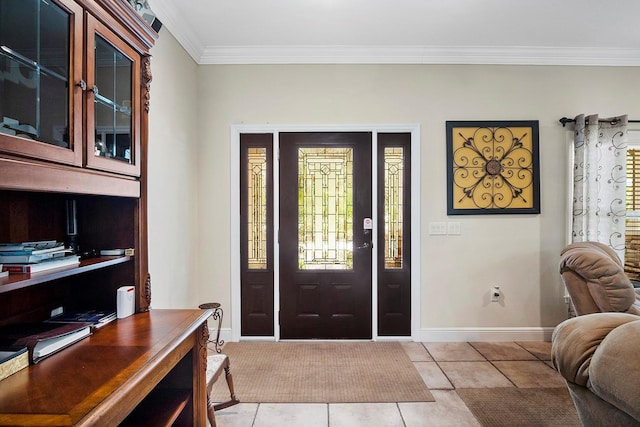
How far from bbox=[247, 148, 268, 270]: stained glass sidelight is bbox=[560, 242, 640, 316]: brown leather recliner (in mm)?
2498

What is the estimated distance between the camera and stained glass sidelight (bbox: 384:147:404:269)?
3400 millimetres

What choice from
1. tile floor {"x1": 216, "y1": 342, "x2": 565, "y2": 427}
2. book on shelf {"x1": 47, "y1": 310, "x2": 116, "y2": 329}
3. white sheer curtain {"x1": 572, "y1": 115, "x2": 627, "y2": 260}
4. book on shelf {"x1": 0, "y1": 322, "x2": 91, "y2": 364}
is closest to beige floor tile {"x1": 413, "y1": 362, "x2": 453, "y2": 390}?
tile floor {"x1": 216, "y1": 342, "x2": 565, "y2": 427}

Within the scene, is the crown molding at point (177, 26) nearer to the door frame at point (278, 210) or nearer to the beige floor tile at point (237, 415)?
the door frame at point (278, 210)

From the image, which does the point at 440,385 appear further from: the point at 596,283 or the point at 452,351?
the point at 596,283

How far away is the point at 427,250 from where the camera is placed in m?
3.37

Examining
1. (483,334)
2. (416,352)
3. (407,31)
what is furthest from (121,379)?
(483,334)

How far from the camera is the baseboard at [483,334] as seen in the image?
Answer: 132 inches

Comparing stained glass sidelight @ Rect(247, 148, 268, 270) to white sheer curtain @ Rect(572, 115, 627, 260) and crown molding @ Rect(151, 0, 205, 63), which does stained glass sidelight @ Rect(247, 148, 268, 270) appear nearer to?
crown molding @ Rect(151, 0, 205, 63)

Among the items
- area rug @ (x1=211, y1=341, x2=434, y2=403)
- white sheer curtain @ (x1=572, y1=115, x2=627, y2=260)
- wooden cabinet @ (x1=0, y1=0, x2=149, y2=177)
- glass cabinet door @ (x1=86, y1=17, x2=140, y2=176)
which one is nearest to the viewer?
wooden cabinet @ (x1=0, y1=0, x2=149, y2=177)

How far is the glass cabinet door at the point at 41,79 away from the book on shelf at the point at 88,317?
66 centimetres

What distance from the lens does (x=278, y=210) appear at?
11.1ft

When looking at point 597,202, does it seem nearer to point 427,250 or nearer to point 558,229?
point 558,229

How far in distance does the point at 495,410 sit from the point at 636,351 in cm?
159

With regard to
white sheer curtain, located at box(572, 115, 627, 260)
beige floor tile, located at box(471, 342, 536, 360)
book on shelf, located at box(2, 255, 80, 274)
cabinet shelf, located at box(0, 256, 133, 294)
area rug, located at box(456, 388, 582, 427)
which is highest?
white sheer curtain, located at box(572, 115, 627, 260)
